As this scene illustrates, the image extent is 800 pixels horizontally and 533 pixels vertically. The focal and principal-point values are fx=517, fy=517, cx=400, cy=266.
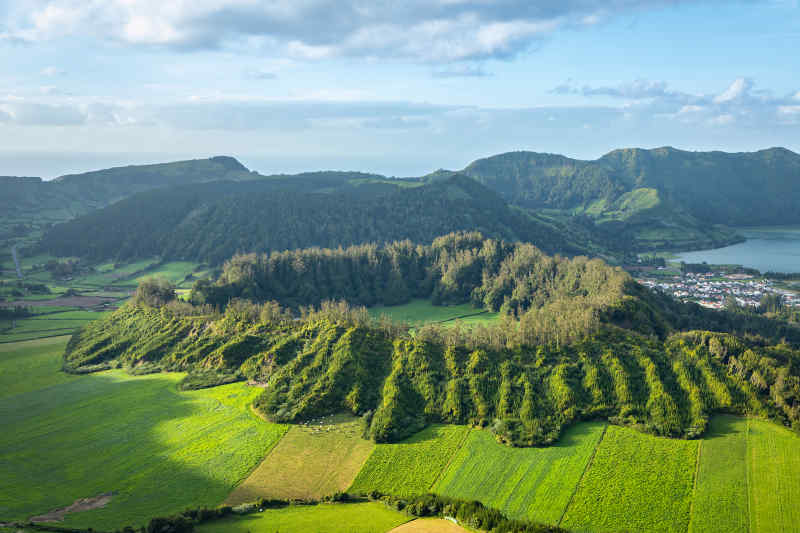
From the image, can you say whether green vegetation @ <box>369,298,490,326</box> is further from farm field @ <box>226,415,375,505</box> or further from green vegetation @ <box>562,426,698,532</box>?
green vegetation @ <box>562,426,698,532</box>

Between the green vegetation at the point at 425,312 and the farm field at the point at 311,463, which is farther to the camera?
the green vegetation at the point at 425,312

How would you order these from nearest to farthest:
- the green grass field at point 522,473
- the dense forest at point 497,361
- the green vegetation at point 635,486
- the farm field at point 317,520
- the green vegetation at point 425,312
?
the farm field at point 317,520
the green vegetation at point 635,486
the green grass field at point 522,473
the dense forest at point 497,361
the green vegetation at point 425,312

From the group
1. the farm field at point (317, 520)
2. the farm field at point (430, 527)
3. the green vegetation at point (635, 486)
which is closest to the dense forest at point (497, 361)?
the green vegetation at point (635, 486)

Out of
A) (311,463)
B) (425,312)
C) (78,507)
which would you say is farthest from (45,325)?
(311,463)

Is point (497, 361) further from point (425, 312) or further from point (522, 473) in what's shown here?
point (425, 312)

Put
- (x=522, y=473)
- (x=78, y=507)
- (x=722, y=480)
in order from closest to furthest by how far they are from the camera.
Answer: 1. (x=722, y=480)
2. (x=78, y=507)
3. (x=522, y=473)

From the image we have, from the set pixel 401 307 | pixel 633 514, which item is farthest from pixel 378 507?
pixel 401 307

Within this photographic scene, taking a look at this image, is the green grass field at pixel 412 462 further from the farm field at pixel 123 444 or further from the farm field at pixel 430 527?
the farm field at pixel 123 444
